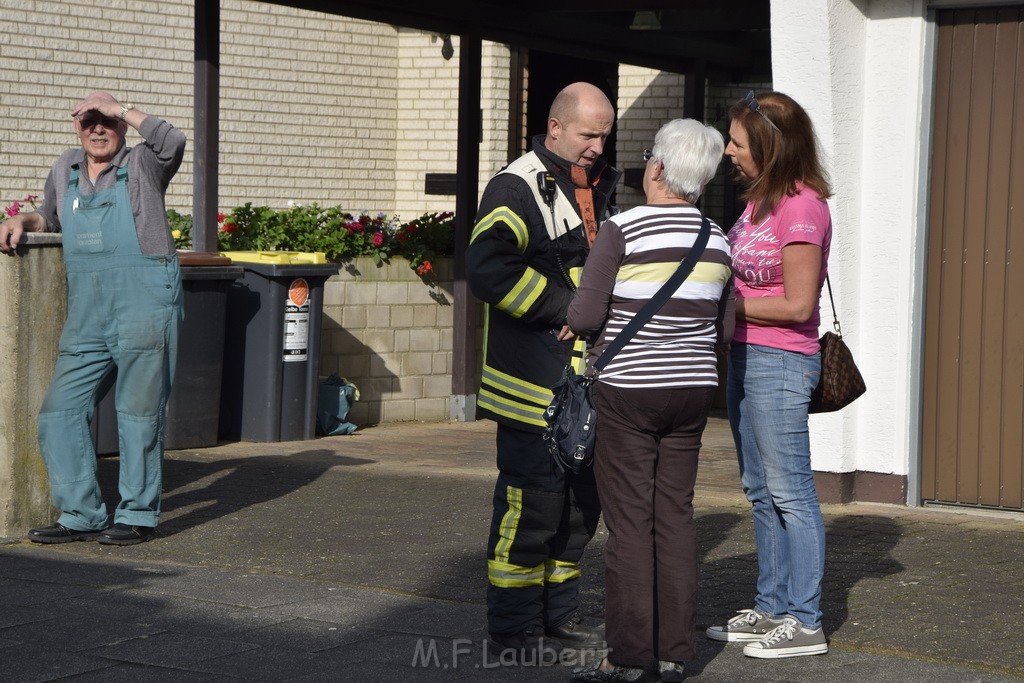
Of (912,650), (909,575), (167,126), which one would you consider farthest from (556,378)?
(167,126)

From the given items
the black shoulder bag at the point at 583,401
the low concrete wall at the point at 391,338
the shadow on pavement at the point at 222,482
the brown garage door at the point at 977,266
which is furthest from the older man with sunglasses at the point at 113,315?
the low concrete wall at the point at 391,338

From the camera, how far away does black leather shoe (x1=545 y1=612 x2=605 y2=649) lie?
493 centimetres

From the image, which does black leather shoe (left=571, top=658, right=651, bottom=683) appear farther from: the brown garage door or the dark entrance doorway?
the dark entrance doorway

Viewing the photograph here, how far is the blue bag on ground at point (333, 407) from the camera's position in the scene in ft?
34.0

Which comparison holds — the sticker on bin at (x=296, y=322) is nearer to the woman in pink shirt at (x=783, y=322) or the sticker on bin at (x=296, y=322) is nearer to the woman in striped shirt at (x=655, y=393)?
the woman in pink shirt at (x=783, y=322)

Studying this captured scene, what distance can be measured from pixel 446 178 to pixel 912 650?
11006 millimetres

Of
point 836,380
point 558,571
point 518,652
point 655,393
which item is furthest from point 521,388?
point 836,380

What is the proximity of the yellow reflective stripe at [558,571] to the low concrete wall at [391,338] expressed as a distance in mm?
5947

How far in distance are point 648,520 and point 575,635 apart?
70cm

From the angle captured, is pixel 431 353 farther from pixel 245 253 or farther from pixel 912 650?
pixel 912 650

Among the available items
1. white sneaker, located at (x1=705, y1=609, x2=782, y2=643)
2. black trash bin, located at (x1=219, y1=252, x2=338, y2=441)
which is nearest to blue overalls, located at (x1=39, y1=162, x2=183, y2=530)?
white sneaker, located at (x1=705, y1=609, x2=782, y2=643)

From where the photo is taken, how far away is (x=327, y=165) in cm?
1554

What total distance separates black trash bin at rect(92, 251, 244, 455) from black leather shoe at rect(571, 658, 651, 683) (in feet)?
17.2

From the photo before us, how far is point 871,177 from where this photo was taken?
7.47 m
